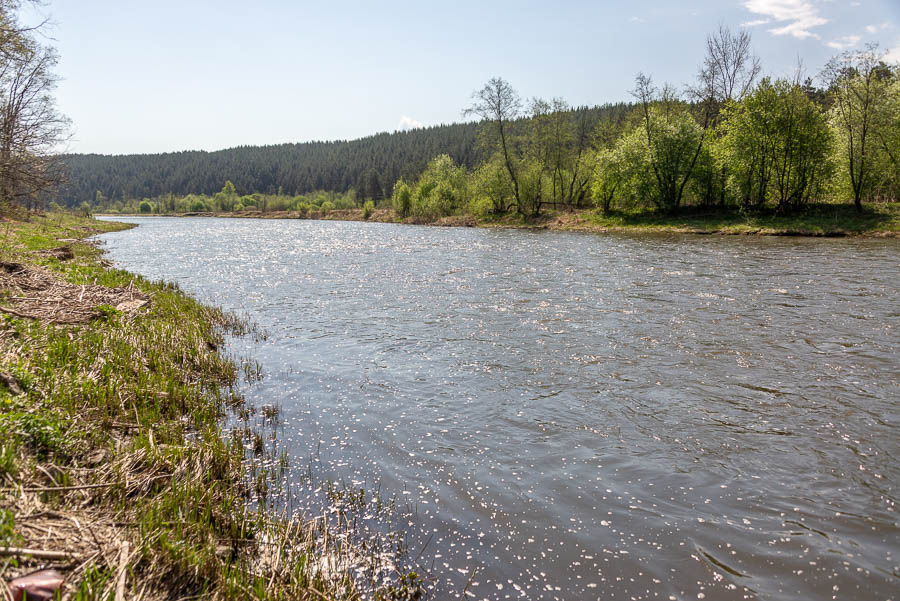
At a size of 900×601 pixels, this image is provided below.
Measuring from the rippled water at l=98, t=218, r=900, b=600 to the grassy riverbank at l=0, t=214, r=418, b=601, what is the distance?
978mm

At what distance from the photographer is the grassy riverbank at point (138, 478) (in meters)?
3.96

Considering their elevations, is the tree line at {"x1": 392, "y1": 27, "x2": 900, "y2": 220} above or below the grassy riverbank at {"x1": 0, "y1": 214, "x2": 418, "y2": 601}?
above

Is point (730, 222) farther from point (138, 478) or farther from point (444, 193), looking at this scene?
point (138, 478)

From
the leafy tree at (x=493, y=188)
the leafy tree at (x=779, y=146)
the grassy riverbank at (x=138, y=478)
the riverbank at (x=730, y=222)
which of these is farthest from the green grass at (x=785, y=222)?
the grassy riverbank at (x=138, y=478)

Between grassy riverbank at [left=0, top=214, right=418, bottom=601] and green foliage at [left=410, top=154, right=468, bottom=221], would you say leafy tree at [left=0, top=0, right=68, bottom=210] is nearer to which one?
grassy riverbank at [left=0, top=214, right=418, bottom=601]

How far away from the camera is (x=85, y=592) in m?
3.45

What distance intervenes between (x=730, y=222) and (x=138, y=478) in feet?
166

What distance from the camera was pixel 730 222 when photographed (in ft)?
149

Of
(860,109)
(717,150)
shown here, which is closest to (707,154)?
(717,150)

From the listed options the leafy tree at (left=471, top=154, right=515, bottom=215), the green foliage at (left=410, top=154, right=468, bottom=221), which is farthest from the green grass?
the green foliage at (left=410, top=154, right=468, bottom=221)

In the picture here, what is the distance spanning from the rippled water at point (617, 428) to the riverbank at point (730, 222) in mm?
23302

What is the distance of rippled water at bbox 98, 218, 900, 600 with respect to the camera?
5.05m

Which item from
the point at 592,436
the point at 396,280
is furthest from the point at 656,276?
the point at 592,436

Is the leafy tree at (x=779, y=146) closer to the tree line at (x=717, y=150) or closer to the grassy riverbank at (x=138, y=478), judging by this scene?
the tree line at (x=717, y=150)
